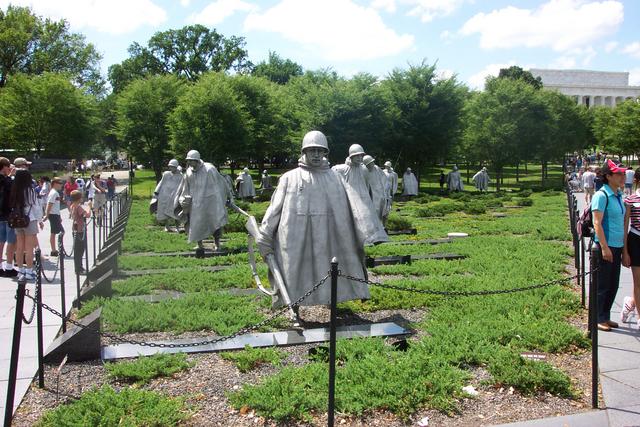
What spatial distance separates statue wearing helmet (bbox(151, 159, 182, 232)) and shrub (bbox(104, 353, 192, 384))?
12134mm

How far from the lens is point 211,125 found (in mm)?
35625

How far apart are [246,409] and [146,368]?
1278mm

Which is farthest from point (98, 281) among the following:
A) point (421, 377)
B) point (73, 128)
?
point (73, 128)

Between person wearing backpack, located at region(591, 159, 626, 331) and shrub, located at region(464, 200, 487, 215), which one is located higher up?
person wearing backpack, located at region(591, 159, 626, 331)

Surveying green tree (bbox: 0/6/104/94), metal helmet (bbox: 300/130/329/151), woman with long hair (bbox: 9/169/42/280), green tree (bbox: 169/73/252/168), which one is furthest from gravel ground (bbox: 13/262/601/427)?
green tree (bbox: 0/6/104/94)

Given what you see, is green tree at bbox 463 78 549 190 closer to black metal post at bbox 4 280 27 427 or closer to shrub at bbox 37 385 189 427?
shrub at bbox 37 385 189 427

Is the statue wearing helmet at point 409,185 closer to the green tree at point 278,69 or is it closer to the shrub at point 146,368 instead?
the shrub at point 146,368

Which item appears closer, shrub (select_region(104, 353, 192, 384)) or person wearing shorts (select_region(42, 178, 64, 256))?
shrub (select_region(104, 353, 192, 384))

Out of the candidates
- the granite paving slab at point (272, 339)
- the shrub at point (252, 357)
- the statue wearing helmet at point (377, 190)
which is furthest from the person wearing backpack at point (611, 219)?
the statue wearing helmet at point (377, 190)

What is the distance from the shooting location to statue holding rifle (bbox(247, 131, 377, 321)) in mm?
7184

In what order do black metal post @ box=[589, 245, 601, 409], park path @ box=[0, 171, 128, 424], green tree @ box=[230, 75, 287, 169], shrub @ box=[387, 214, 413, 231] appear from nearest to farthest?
black metal post @ box=[589, 245, 601, 409], park path @ box=[0, 171, 128, 424], shrub @ box=[387, 214, 413, 231], green tree @ box=[230, 75, 287, 169]

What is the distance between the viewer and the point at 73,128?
126 feet

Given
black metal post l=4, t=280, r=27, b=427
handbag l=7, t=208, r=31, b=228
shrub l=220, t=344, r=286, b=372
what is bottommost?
shrub l=220, t=344, r=286, b=372

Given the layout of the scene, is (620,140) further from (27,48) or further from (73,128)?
(27,48)
